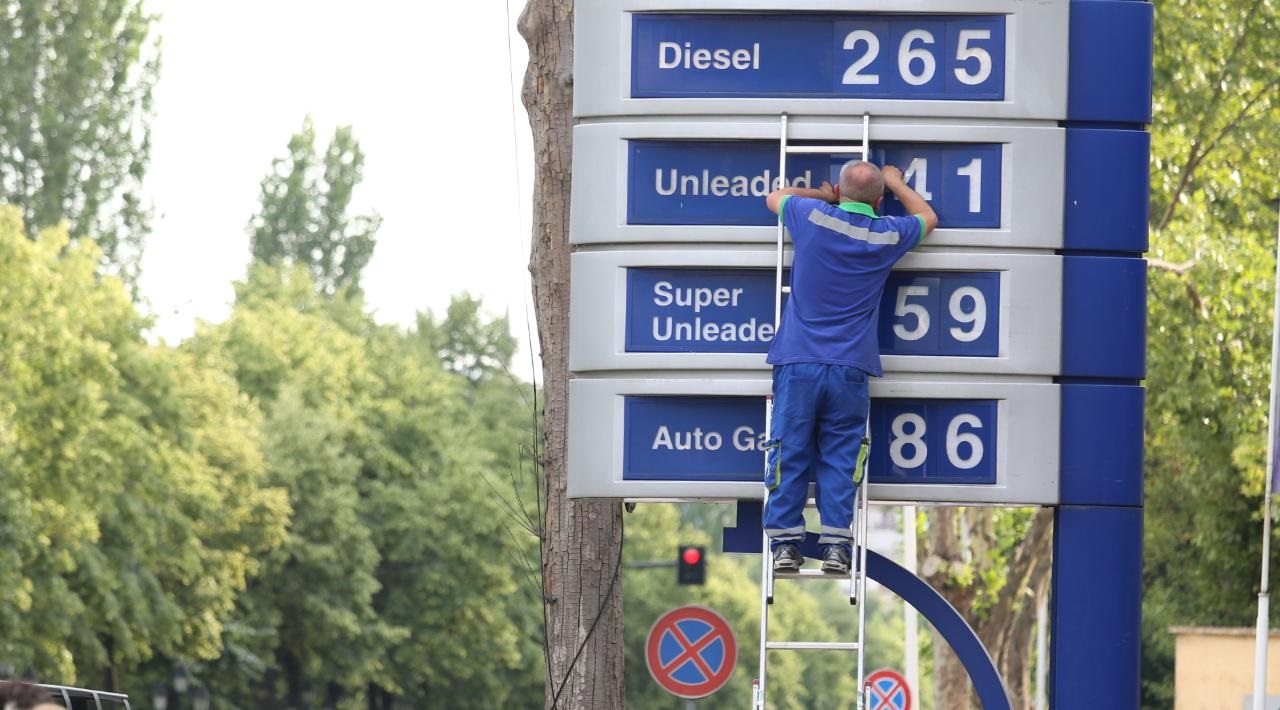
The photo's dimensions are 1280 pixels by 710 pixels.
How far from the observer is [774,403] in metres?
8.31

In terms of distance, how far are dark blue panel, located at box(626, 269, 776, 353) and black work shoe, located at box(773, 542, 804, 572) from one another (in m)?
0.86

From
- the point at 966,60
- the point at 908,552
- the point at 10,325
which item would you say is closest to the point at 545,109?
the point at 966,60

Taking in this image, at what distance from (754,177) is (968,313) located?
1.05 meters

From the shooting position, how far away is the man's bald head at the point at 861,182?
325 inches

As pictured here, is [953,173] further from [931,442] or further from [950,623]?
[950,623]

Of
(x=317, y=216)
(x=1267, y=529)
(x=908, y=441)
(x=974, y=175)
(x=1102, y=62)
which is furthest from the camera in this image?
(x=317, y=216)

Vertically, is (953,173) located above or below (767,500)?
above

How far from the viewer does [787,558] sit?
8.20 meters

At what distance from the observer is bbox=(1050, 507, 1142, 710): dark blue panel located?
8680 millimetres

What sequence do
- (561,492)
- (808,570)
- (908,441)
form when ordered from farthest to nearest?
1. (561,492)
2. (908,441)
3. (808,570)

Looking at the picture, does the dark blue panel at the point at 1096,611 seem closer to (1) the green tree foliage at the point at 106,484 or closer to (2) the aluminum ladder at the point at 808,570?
(2) the aluminum ladder at the point at 808,570

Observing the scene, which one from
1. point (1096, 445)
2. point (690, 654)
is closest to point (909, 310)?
point (1096, 445)

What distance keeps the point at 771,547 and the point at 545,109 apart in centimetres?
428

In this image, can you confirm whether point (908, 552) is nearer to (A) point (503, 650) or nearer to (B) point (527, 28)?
(B) point (527, 28)
